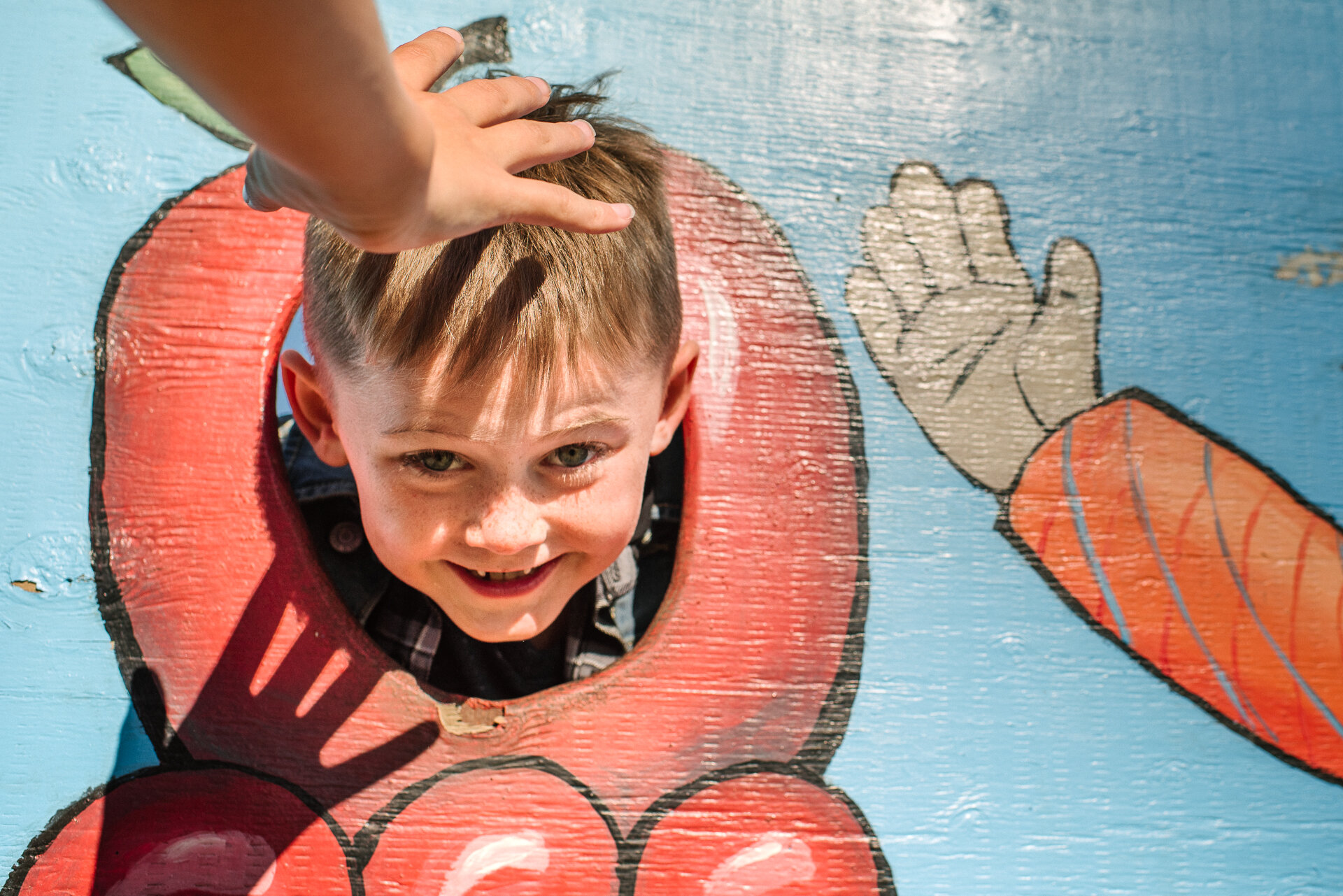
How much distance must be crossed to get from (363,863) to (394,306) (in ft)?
1.69

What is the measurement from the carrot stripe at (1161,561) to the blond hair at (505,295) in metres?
0.55

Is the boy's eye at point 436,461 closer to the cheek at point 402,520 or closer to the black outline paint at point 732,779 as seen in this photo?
the cheek at point 402,520

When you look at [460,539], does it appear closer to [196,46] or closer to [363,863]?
[363,863]

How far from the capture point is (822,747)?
90 centimetres

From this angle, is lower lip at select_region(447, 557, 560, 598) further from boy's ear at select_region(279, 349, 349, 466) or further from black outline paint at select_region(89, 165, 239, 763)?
black outline paint at select_region(89, 165, 239, 763)

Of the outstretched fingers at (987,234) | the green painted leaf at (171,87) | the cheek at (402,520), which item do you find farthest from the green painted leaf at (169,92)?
the outstretched fingers at (987,234)

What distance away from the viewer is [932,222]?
105 centimetres

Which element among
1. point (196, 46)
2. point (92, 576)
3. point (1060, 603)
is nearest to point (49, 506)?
point (92, 576)

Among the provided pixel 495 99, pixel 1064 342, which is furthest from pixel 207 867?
pixel 1064 342

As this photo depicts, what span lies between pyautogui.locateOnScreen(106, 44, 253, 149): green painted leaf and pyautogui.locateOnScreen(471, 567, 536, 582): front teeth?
554 mm

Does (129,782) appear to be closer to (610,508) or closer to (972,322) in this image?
(610,508)

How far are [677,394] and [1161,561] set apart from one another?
1.87 ft

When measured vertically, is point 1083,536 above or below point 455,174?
below

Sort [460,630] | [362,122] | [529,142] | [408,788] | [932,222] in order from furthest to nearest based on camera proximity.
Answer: [460,630]
[932,222]
[408,788]
[529,142]
[362,122]
